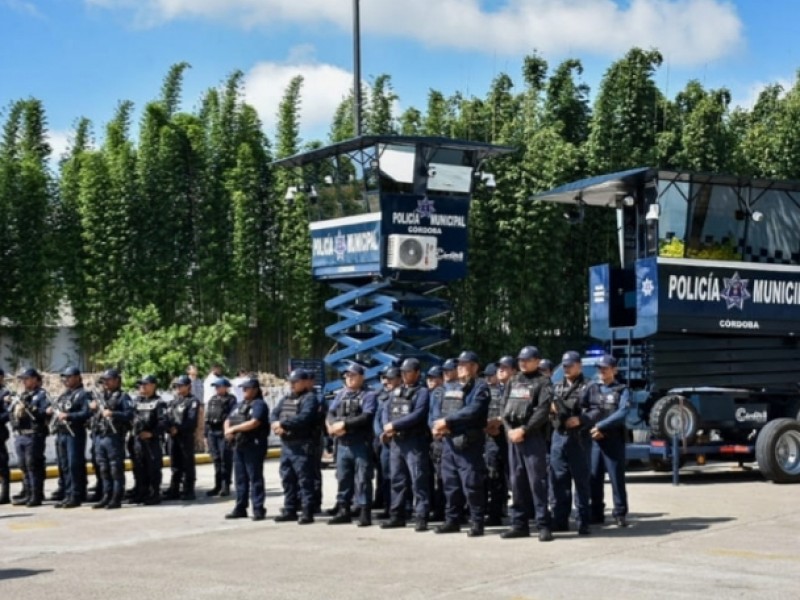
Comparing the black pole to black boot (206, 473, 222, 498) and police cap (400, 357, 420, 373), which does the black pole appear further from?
police cap (400, 357, 420, 373)

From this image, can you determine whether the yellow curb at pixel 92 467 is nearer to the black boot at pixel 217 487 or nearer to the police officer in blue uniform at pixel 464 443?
the black boot at pixel 217 487

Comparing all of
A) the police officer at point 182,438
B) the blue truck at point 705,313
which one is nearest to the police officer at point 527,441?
the blue truck at point 705,313

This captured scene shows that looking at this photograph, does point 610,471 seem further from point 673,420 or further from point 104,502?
point 104,502

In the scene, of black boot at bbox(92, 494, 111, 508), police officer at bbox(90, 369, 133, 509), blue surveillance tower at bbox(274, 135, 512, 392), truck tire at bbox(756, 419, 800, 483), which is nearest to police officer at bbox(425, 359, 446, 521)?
police officer at bbox(90, 369, 133, 509)

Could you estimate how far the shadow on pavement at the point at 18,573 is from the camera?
1071 centimetres

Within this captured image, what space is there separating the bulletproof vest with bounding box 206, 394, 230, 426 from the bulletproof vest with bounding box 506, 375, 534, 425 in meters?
6.08

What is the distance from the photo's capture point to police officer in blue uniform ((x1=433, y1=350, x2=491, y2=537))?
12.5 metres

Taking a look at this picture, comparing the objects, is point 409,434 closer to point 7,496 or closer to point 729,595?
point 729,595

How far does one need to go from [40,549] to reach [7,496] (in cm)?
510

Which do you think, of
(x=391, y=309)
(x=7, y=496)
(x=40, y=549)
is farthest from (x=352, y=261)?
(x=40, y=549)

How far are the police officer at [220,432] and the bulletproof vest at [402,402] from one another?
14.1 feet

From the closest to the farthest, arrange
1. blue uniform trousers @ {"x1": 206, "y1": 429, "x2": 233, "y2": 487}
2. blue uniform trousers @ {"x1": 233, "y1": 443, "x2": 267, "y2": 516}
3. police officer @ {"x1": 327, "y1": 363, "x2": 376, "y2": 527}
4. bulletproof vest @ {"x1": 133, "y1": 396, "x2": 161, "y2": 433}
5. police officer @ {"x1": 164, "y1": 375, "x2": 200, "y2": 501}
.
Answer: police officer @ {"x1": 327, "y1": 363, "x2": 376, "y2": 527} < blue uniform trousers @ {"x1": 233, "y1": 443, "x2": 267, "y2": 516} < bulletproof vest @ {"x1": 133, "y1": 396, "x2": 161, "y2": 433} < police officer @ {"x1": 164, "y1": 375, "x2": 200, "y2": 501} < blue uniform trousers @ {"x1": 206, "y1": 429, "x2": 233, "y2": 487}

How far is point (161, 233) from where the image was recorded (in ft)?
99.6

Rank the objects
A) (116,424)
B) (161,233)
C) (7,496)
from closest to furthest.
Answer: (116,424) < (7,496) < (161,233)
